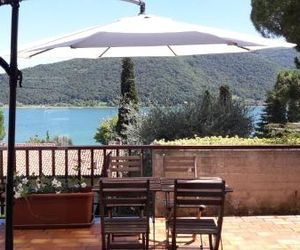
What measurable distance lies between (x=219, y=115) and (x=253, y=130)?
143cm

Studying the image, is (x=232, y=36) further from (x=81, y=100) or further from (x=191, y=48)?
(x=81, y=100)

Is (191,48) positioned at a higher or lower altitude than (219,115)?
higher

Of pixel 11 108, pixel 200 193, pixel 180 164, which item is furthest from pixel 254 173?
pixel 11 108

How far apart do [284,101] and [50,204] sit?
1250 centimetres

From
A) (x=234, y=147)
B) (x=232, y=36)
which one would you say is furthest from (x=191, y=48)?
(x=234, y=147)

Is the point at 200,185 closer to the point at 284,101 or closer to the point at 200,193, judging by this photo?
the point at 200,193

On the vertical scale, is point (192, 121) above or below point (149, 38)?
below

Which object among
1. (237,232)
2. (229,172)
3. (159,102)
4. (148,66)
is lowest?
A: (237,232)

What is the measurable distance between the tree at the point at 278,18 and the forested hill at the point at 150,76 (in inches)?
356

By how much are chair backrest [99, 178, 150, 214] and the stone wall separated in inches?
92.0

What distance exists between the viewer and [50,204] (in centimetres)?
604

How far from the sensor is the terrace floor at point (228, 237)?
5.41 meters

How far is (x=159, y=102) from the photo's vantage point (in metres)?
12.2

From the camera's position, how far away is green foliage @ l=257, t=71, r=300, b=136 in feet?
55.6
